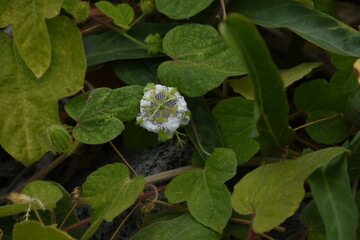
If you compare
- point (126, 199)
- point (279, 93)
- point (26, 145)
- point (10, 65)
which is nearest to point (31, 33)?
point (10, 65)

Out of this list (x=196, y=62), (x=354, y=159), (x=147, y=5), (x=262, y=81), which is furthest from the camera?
(x=147, y=5)

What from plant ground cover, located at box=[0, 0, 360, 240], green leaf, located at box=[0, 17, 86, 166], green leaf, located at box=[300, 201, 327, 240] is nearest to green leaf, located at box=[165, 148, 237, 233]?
plant ground cover, located at box=[0, 0, 360, 240]

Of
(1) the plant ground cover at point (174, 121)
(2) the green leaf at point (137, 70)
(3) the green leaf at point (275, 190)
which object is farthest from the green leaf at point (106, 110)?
(3) the green leaf at point (275, 190)

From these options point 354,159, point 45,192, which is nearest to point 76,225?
point 45,192

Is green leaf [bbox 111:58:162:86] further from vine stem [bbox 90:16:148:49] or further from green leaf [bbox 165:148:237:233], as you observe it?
green leaf [bbox 165:148:237:233]

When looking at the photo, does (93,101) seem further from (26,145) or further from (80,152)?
(80,152)

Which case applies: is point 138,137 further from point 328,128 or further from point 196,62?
point 328,128
